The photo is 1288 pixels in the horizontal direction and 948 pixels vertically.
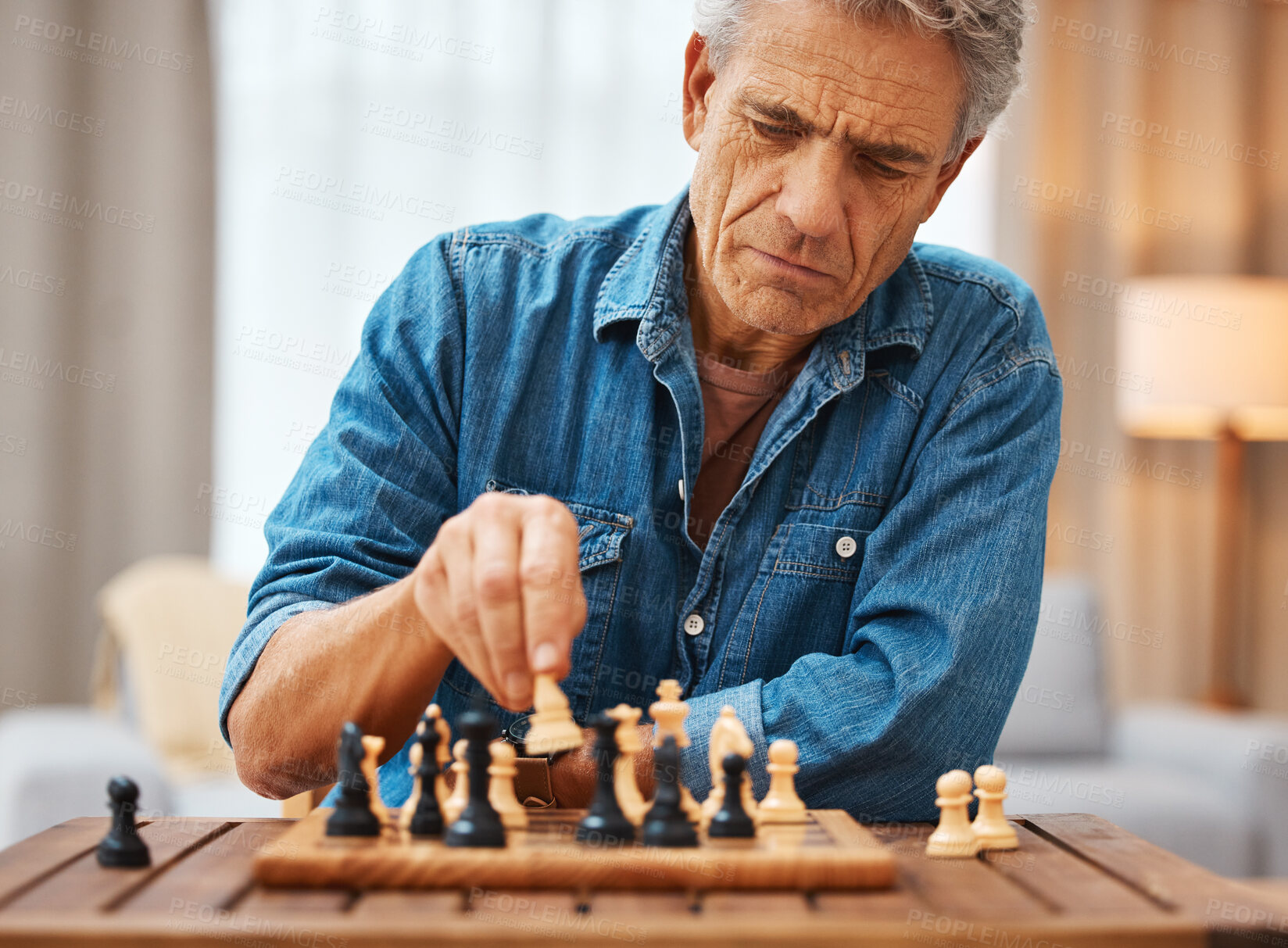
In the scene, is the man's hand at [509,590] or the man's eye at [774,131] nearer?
the man's hand at [509,590]

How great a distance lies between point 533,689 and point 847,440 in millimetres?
610

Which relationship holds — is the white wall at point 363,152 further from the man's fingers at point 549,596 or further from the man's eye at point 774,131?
the man's fingers at point 549,596

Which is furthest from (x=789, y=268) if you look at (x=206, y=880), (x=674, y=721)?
(x=206, y=880)

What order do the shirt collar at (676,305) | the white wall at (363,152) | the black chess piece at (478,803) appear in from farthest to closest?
the white wall at (363,152)
the shirt collar at (676,305)
the black chess piece at (478,803)

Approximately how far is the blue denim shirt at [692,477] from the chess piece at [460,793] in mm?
334

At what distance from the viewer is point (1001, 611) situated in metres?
1.24

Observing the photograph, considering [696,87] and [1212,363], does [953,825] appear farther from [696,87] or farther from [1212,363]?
[1212,363]

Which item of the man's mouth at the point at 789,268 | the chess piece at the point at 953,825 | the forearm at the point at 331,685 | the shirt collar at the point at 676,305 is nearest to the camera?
the chess piece at the point at 953,825

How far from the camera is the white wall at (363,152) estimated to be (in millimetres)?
3584

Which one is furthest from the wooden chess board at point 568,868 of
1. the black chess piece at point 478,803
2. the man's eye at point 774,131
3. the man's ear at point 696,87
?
the man's ear at point 696,87

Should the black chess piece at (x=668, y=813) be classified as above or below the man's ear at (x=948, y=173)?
below

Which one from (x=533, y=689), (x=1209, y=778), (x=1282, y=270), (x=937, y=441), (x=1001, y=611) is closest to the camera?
(x=533, y=689)

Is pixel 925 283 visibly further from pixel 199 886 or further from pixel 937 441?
pixel 199 886

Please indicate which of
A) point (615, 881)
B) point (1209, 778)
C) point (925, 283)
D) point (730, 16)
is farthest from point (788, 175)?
point (1209, 778)
